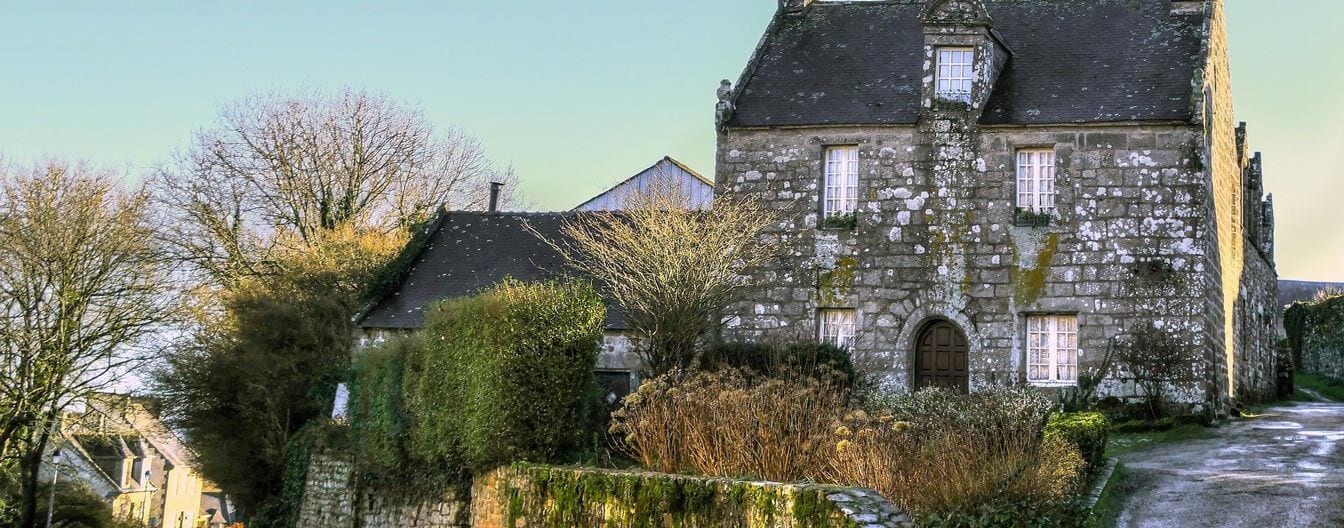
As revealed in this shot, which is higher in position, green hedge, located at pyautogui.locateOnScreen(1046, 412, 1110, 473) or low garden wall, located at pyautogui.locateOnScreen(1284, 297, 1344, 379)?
low garden wall, located at pyautogui.locateOnScreen(1284, 297, 1344, 379)

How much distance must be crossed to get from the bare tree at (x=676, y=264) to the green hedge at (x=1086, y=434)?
18.7 feet

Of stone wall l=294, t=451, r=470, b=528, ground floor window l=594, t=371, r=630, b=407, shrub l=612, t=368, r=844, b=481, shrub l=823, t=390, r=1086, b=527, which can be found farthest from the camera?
ground floor window l=594, t=371, r=630, b=407

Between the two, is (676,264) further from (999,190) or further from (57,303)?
(57,303)

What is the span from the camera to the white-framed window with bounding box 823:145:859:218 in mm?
25969

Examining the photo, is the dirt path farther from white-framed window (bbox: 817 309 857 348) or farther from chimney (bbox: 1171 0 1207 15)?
chimney (bbox: 1171 0 1207 15)

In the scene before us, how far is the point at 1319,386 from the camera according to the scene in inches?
1369

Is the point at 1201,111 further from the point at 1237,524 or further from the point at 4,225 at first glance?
the point at 4,225

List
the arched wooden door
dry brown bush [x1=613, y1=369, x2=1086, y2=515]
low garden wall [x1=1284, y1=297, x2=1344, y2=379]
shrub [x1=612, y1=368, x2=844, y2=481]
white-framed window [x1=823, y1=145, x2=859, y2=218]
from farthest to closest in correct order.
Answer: low garden wall [x1=1284, y1=297, x2=1344, y2=379], white-framed window [x1=823, y1=145, x2=859, y2=218], the arched wooden door, shrub [x1=612, y1=368, x2=844, y2=481], dry brown bush [x1=613, y1=369, x2=1086, y2=515]

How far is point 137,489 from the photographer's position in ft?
167

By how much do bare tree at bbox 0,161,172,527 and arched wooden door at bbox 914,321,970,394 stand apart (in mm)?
15859

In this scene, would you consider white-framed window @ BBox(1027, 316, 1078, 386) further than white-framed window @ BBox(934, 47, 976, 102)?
No

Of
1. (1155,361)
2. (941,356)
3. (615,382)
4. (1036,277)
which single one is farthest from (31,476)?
(1155,361)

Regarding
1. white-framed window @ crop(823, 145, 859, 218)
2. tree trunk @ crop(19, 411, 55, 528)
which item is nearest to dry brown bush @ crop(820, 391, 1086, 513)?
white-framed window @ crop(823, 145, 859, 218)

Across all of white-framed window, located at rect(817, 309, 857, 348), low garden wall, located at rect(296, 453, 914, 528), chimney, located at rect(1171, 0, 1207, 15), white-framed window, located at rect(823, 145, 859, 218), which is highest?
chimney, located at rect(1171, 0, 1207, 15)
